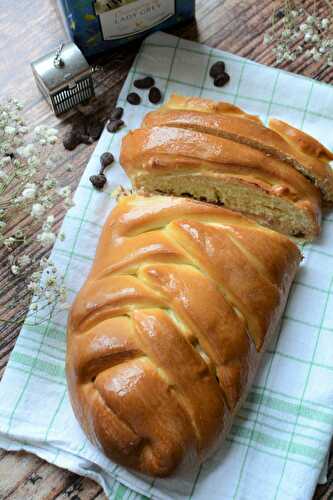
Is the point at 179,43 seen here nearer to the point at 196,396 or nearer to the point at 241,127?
the point at 241,127

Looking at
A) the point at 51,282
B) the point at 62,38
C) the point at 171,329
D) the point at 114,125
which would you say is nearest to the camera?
the point at 171,329

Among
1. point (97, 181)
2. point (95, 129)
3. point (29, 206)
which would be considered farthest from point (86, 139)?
point (29, 206)

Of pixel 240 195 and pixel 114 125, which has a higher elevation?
pixel 114 125

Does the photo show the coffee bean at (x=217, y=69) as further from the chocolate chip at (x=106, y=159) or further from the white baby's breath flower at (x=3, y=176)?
the white baby's breath flower at (x=3, y=176)

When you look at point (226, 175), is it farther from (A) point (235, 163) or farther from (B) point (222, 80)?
(B) point (222, 80)

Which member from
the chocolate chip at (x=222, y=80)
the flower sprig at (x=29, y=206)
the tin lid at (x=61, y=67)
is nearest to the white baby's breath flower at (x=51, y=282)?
the flower sprig at (x=29, y=206)

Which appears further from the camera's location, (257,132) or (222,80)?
(222,80)

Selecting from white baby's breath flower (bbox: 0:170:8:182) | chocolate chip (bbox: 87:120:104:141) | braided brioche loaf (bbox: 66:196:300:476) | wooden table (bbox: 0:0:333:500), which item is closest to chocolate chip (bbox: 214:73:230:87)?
wooden table (bbox: 0:0:333:500)
